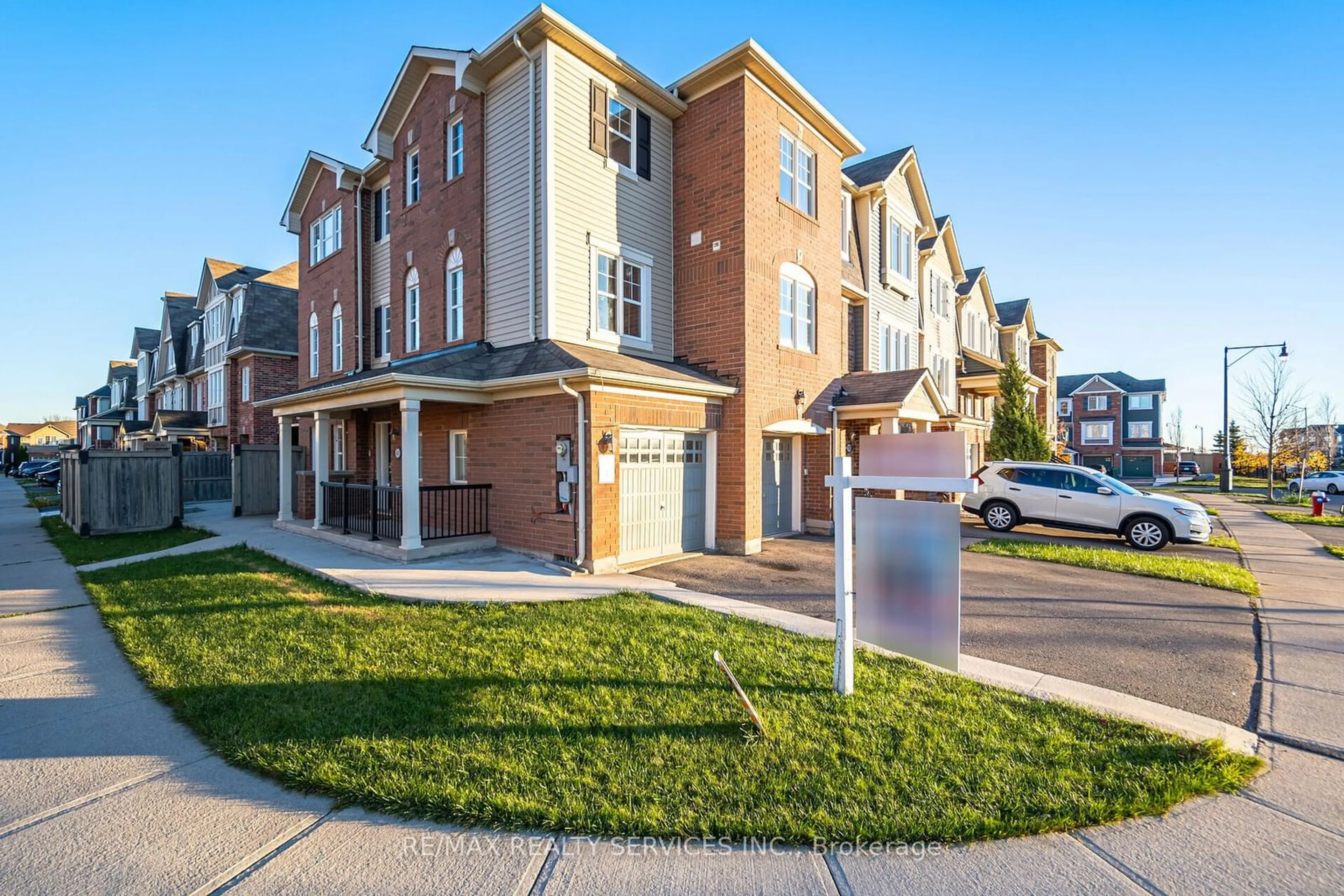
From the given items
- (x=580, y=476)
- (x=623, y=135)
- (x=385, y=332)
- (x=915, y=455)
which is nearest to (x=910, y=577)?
(x=915, y=455)

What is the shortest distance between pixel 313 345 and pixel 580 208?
12.7 meters

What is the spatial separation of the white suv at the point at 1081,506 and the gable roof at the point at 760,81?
29.6 ft

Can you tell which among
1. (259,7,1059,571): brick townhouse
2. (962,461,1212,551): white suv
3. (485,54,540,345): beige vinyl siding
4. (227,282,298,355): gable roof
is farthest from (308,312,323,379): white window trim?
(962,461,1212,551): white suv

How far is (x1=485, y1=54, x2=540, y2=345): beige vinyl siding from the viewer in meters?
11.4

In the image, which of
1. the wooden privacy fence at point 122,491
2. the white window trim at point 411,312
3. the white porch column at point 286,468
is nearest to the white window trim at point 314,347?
the white porch column at point 286,468

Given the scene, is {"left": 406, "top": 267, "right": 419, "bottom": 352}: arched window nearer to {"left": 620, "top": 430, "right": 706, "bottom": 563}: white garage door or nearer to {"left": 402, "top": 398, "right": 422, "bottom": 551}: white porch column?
{"left": 402, "top": 398, "right": 422, "bottom": 551}: white porch column

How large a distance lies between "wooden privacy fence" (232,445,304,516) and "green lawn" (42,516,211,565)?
254 centimetres

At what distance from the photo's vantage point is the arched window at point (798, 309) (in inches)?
512

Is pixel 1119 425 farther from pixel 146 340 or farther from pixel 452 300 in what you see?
pixel 146 340

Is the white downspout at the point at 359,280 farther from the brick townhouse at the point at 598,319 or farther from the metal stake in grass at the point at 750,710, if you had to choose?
the metal stake in grass at the point at 750,710

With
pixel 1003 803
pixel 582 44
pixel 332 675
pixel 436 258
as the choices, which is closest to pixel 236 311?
pixel 436 258

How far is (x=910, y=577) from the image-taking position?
14.1 ft

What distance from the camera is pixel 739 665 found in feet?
17.4

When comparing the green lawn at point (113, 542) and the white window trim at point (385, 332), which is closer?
the green lawn at point (113, 542)
